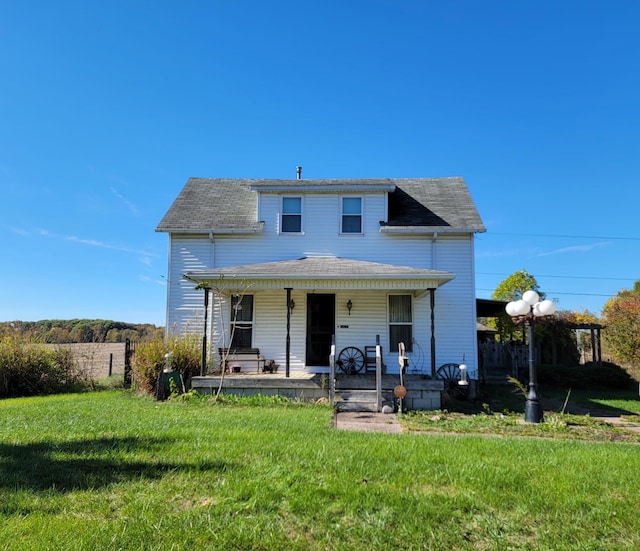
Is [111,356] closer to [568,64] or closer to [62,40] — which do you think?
[62,40]

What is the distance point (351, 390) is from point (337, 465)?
5064mm

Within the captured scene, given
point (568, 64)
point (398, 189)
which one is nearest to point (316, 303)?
point (398, 189)

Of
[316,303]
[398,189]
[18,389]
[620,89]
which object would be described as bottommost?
[18,389]

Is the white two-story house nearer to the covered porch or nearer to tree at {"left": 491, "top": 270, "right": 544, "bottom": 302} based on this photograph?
the covered porch

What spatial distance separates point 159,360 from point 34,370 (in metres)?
4.56

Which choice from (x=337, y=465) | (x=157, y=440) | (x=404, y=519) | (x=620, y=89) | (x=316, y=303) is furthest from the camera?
(x=620, y=89)

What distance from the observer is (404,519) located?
3.04m

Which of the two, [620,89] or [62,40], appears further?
[620,89]

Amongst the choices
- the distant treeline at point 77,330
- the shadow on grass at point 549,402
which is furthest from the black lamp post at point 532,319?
the distant treeline at point 77,330

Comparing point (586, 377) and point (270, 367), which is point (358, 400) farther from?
point (586, 377)

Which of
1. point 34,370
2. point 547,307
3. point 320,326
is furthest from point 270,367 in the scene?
point 547,307

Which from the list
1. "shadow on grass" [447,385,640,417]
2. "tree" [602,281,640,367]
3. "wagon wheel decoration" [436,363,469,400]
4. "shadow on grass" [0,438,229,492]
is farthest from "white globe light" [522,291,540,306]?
"tree" [602,281,640,367]

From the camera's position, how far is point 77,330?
24266mm

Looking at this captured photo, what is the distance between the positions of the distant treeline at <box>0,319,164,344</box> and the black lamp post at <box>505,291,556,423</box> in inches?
372
